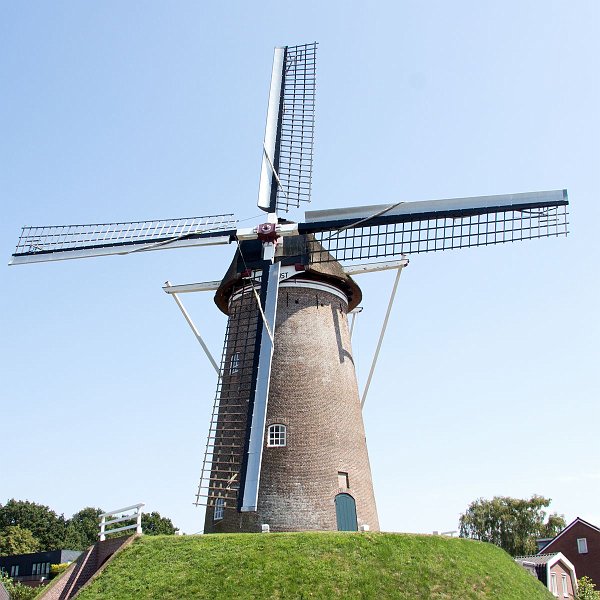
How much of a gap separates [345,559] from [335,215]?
957cm

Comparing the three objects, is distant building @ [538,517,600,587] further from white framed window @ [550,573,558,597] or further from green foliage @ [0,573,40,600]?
green foliage @ [0,573,40,600]

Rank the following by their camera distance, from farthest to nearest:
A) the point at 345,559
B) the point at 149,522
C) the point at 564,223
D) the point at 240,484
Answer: the point at 149,522 → the point at 564,223 → the point at 240,484 → the point at 345,559

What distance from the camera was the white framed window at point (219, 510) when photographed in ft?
62.9

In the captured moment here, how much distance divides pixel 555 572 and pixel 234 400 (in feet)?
65.4

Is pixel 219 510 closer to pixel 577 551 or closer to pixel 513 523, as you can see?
pixel 577 551

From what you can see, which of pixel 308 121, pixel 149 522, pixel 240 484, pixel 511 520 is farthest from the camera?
pixel 149 522

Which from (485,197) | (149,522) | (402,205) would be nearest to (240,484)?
(402,205)

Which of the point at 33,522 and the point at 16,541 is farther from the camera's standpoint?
the point at 33,522

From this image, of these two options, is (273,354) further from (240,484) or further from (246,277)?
(240,484)

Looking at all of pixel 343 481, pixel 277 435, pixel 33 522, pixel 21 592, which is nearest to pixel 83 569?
pixel 277 435

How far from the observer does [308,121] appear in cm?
2377

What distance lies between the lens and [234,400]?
66.4 feet

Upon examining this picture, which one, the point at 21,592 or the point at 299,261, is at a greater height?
the point at 299,261

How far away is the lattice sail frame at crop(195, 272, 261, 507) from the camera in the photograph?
1892 cm
